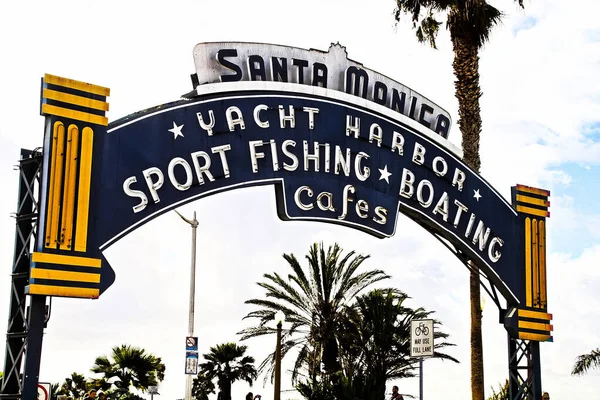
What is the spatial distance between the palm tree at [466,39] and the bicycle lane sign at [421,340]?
10171 mm

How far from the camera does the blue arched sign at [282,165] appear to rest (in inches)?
619

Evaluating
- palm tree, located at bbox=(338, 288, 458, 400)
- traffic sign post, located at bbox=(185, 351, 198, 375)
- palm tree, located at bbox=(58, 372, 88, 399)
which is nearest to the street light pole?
traffic sign post, located at bbox=(185, 351, 198, 375)

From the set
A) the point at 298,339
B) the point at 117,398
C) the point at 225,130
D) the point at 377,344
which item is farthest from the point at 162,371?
the point at 225,130

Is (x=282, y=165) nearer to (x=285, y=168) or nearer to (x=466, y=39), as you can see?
(x=285, y=168)

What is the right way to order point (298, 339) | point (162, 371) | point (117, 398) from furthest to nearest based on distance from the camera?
1. point (162, 371)
2. point (117, 398)
3. point (298, 339)

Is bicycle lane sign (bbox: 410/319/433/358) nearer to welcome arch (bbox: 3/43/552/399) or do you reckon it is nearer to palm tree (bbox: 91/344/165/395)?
welcome arch (bbox: 3/43/552/399)

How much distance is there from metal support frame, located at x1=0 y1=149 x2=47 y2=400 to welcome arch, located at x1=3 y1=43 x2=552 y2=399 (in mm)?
155

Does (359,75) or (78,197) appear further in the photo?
(359,75)

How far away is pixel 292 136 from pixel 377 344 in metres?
15.7

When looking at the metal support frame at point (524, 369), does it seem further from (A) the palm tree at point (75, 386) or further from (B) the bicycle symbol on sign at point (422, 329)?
(A) the palm tree at point (75, 386)

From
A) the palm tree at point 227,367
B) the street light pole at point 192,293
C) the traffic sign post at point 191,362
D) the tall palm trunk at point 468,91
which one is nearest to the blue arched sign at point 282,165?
the tall palm trunk at point 468,91

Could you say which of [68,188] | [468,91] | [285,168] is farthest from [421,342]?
[468,91]

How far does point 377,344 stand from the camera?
108ft

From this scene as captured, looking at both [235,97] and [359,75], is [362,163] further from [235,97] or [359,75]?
[235,97]
